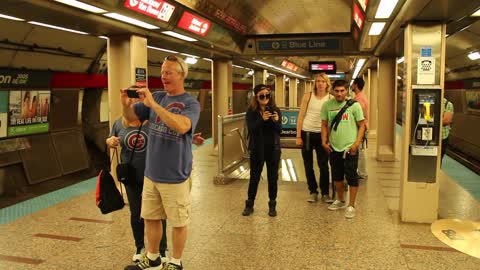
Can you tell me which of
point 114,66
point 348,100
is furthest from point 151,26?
point 348,100

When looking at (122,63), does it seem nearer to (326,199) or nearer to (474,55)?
(326,199)

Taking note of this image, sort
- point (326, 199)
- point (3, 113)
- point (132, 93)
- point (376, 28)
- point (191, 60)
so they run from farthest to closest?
point (191, 60) → point (3, 113) → point (376, 28) → point (326, 199) → point (132, 93)

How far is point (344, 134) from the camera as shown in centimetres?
471

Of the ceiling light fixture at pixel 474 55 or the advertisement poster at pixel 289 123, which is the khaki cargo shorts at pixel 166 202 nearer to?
the advertisement poster at pixel 289 123

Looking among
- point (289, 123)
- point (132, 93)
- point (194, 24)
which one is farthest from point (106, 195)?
point (289, 123)

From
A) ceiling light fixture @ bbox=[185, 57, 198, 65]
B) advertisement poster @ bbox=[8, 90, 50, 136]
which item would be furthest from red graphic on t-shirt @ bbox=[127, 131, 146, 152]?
ceiling light fixture @ bbox=[185, 57, 198, 65]

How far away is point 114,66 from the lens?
541 centimetres

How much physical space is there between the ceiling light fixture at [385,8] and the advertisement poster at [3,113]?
6068 mm

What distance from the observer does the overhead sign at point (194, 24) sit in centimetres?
578

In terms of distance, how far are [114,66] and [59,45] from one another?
9.60 ft

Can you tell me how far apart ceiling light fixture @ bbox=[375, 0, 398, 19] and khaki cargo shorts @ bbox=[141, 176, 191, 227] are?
2529mm

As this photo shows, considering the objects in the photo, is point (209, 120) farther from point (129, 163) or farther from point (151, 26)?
point (129, 163)

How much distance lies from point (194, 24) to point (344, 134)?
278cm

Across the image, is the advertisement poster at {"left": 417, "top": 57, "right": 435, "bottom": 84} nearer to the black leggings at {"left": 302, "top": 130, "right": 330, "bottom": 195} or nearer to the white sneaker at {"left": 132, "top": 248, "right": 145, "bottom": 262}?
the black leggings at {"left": 302, "top": 130, "right": 330, "bottom": 195}
